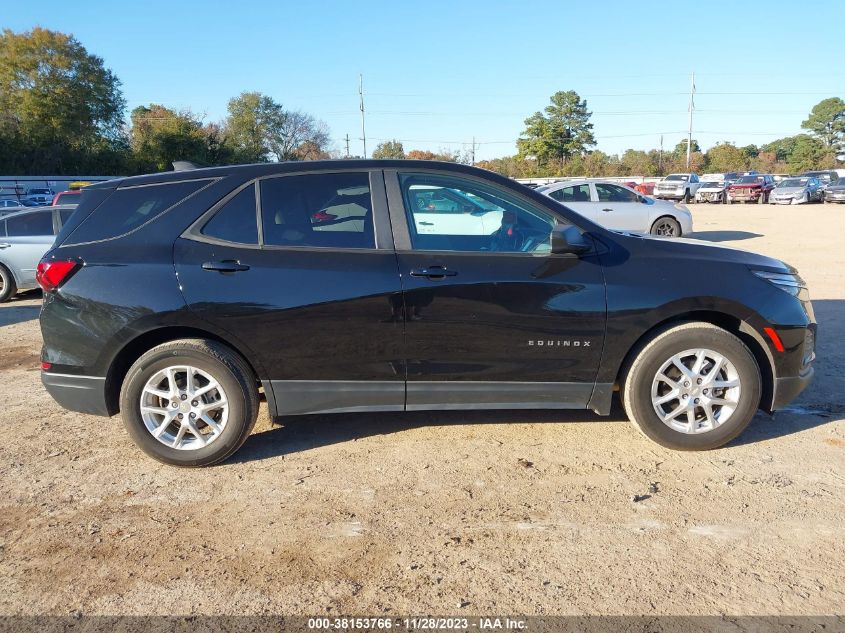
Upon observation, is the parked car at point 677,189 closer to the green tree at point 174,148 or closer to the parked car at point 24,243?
the parked car at point 24,243

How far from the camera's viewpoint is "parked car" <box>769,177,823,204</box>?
34.9 m

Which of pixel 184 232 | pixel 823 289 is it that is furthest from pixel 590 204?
pixel 184 232

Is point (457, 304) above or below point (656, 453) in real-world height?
above

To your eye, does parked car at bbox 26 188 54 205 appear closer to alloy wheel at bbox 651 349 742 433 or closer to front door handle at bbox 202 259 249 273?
front door handle at bbox 202 259 249 273

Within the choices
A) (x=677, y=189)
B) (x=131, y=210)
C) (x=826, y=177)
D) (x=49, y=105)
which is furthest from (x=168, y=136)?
(x=131, y=210)

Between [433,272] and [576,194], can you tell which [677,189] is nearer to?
[576,194]

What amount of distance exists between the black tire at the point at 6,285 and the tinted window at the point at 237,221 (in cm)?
823

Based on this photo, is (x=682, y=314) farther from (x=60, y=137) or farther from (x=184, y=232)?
(x=60, y=137)

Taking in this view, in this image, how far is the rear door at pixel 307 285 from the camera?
3840 mm

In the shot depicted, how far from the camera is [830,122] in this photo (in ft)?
279

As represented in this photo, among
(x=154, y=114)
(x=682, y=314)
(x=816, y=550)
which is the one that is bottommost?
(x=816, y=550)

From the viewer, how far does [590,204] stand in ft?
50.4

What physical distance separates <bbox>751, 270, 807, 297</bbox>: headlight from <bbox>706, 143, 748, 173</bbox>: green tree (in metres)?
74.0

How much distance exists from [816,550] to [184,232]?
381cm
